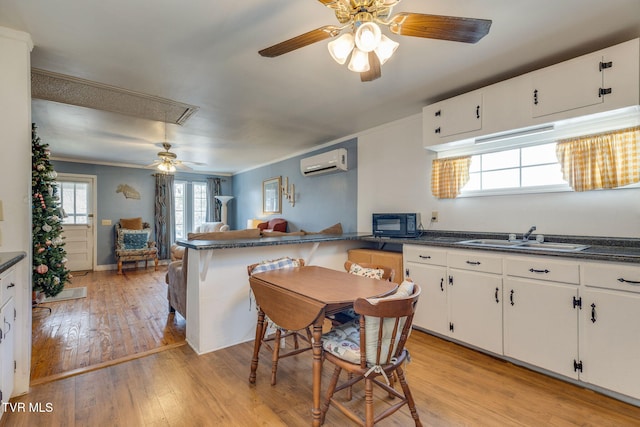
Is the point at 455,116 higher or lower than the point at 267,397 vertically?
higher

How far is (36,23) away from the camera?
1.79m

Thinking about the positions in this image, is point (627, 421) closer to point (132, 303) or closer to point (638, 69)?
point (638, 69)

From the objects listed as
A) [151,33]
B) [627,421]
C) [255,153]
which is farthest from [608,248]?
[255,153]

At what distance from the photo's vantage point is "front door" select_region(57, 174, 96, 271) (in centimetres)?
591

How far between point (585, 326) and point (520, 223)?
0.98 metres

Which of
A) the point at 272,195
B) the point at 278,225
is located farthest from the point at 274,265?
the point at 272,195

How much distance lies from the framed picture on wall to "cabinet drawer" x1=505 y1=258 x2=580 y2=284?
170 inches

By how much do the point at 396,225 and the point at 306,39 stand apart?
224 centimetres

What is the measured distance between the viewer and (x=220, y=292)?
8.34ft

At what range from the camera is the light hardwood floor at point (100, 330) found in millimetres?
2303

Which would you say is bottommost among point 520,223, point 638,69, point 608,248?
point 608,248

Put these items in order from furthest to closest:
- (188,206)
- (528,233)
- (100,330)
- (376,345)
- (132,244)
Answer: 1. (188,206)
2. (132,244)
3. (100,330)
4. (528,233)
5. (376,345)

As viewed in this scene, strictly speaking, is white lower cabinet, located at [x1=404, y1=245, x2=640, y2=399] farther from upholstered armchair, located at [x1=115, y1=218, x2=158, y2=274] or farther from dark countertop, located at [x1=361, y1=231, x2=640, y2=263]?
upholstered armchair, located at [x1=115, y1=218, x2=158, y2=274]

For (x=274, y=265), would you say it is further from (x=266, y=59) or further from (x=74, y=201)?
(x=74, y=201)
